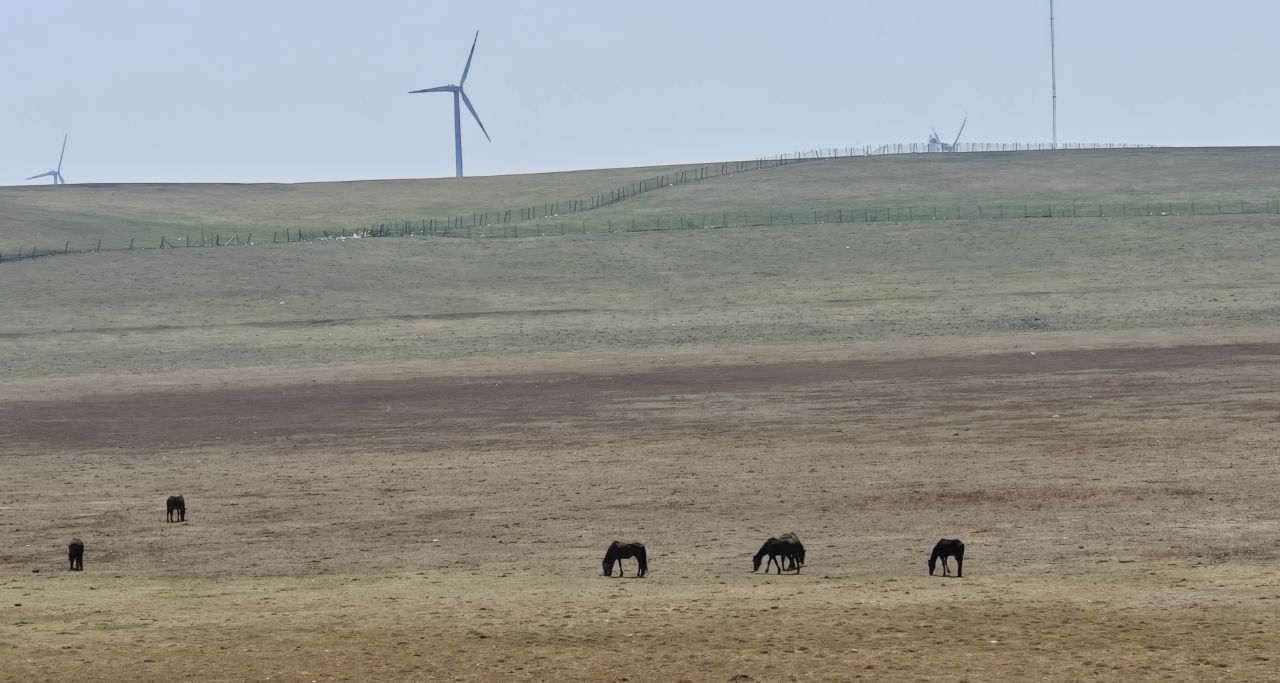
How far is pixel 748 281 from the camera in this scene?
246ft

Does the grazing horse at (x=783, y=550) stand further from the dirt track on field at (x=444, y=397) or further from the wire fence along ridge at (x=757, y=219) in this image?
the wire fence along ridge at (x=757, y=219)

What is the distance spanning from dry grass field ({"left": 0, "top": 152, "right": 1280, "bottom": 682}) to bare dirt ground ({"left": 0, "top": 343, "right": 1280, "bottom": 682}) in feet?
0.29

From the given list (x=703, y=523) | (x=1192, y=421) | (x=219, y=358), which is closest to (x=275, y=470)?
(x=703, y=523)

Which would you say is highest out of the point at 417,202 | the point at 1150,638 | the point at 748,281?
the point at 417,202

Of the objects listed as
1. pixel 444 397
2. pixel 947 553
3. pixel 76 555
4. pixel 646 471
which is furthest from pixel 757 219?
pixel 947 553

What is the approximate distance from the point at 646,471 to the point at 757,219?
66.9m

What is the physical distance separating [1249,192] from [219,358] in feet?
228

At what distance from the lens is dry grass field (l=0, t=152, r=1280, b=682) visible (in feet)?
61.1

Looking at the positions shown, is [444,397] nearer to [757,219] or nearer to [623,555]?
[623,555]

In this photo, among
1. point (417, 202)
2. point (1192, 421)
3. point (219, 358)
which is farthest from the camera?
point (417, 202)

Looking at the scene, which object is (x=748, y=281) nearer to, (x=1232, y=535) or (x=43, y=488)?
(x=43, y=488)

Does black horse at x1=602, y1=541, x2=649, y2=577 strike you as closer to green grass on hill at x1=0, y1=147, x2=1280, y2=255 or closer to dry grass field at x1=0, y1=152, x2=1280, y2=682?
dry grass field at x1=0, y1=152, x2=1280, y2=682

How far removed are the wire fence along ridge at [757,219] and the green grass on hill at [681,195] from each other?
1.66ft

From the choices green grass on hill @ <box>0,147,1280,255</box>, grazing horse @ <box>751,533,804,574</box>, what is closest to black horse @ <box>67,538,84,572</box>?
grazing horse @ <box>751,533,804,574</box>
